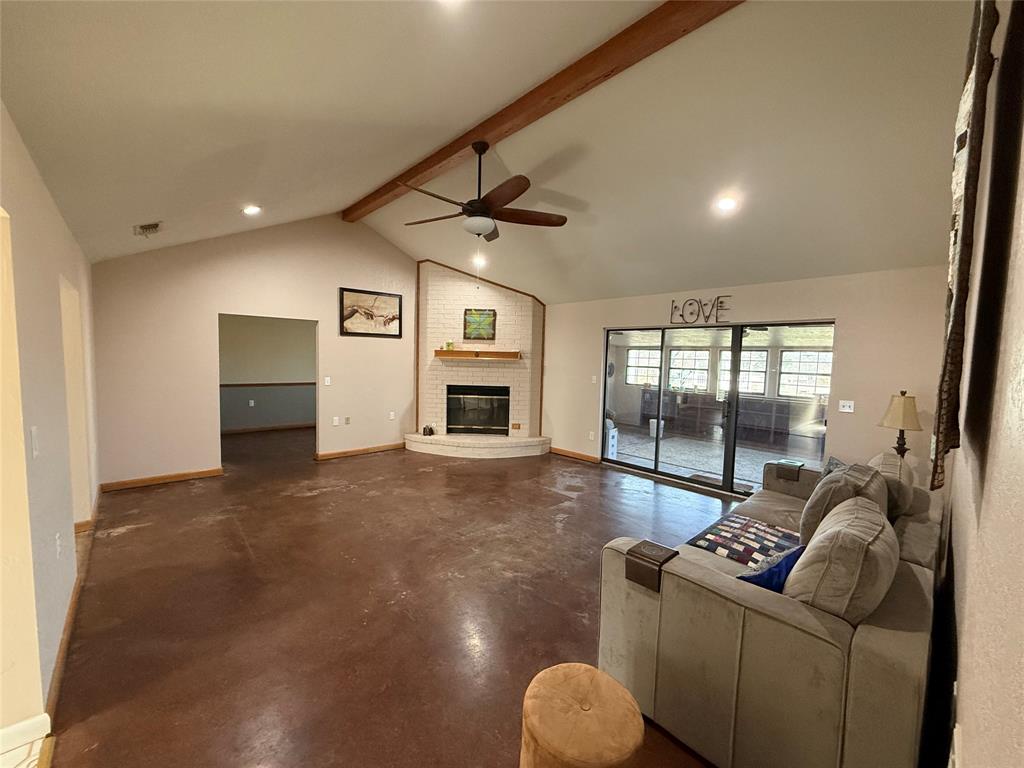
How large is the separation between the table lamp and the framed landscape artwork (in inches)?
232

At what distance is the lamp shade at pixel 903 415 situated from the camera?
3340 millimetres

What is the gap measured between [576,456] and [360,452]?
323 cm

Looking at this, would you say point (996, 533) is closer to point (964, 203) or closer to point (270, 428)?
point (964, 203)

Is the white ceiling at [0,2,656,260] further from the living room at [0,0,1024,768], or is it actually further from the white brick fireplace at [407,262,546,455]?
the white brick fireplace at [407,262,546,455]

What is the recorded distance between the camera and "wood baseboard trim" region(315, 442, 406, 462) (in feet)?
19.8

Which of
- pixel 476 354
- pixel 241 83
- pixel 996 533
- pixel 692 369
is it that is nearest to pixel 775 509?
pixel 692 369

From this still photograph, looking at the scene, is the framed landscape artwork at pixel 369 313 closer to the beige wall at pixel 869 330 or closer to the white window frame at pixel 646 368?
the white window frame at pixel 646 368

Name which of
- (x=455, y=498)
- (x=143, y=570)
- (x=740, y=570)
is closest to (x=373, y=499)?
(x=455, y=498)

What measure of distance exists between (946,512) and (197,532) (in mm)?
5473

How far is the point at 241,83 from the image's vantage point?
6.56 ft

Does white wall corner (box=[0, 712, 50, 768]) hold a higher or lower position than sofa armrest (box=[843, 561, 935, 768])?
lower

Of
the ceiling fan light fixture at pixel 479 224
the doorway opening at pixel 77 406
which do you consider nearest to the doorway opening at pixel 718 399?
the ceiling fan light fixture at pixel 479 224

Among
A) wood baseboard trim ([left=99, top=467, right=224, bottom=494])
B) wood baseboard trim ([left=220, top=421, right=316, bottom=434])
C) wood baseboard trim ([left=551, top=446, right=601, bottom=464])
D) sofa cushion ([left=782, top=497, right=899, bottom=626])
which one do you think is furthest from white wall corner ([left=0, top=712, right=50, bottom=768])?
wood baseboard trim ([left=220, top=421, right=316, bottom=434])

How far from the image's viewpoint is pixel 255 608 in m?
2.56
